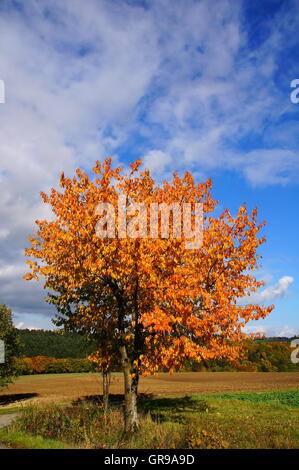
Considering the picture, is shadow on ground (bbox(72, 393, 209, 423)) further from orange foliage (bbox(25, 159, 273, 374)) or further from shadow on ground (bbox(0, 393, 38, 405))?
shadow on ground (bbox(0, 393, 38, 405))

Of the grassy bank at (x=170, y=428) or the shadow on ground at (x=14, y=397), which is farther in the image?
the shadow on ground at (x=14, y=397)

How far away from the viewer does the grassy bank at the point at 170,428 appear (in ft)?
41.9

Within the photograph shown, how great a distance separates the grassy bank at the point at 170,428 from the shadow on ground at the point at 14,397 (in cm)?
1661

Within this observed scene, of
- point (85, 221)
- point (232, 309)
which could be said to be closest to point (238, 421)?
point (232, 309)

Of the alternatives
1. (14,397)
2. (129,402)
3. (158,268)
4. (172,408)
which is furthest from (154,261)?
(14,397)

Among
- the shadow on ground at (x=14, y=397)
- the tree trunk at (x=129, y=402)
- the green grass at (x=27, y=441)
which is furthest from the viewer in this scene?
the shadow on ground at (x=14, y=397)

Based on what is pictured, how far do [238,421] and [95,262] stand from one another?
35.5ft

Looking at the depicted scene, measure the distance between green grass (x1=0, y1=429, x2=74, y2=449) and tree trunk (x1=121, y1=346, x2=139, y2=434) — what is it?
2725mm

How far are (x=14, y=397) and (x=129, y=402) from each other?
24.3 metres

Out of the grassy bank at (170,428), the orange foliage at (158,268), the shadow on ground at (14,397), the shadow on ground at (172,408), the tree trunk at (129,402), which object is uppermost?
the orange foliage at (158,268)

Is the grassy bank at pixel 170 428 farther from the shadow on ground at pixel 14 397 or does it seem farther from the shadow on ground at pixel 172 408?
the shadow on ground at pixel 14 397

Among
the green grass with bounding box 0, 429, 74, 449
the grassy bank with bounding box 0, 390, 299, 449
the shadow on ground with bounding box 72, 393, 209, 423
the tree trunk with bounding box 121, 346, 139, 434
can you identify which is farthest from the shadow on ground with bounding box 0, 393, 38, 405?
the tree trunk with bounding box 121, 346, 139, 434

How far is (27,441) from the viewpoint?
13.5m

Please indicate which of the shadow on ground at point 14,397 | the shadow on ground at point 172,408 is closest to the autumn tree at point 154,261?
the shadow on ground at point 172,408
